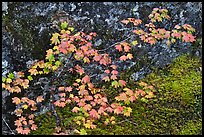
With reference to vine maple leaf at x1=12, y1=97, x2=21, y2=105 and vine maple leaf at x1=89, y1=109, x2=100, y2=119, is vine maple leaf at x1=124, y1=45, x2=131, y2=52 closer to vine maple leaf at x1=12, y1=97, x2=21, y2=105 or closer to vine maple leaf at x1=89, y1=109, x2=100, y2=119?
vine maple leaf at x1=89, y1=109, x2=100, y2=119

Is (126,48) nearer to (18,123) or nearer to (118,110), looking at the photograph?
(118,110)

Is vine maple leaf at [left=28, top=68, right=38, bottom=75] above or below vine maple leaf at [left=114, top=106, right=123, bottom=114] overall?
above

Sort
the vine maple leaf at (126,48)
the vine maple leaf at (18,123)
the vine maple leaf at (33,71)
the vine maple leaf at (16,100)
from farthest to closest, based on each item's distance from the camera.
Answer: the vine maple leaf at (126,48)
the vine maple leaf at (33,71)
the vine maple leaf at (16,100)
the vine maple leaf at (18,123)

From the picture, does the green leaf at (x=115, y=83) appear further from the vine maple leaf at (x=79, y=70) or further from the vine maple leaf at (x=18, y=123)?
the vine maple leaf at (x=18, y=123)

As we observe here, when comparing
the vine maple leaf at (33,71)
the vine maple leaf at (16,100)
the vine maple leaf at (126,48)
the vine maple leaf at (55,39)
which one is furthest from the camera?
the vine maple leaf at (126,48)

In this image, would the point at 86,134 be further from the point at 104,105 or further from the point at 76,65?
the point at 76,65

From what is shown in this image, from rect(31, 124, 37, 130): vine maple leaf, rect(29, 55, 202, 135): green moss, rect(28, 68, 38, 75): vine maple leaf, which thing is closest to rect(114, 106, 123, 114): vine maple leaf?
rect(29, 55, 202, 135): green moss

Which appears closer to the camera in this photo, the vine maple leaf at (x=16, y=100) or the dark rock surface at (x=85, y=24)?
the vine maple leaf at (x=16, y=100)

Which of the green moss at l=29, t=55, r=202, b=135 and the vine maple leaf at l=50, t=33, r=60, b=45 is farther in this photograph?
the vine maple leaf at l=50, t=33, r=60, b=45

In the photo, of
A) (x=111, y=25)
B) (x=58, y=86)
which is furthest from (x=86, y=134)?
(x=111, y=25)

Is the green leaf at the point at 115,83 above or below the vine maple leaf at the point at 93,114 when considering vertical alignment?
above

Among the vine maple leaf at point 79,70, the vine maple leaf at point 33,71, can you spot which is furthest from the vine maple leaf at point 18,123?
the vine maple leaf at point 79,70

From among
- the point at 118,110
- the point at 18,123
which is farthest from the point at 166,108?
the point at 18,123

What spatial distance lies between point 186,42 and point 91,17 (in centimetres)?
150
